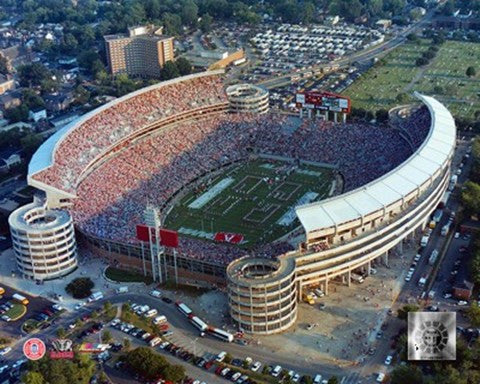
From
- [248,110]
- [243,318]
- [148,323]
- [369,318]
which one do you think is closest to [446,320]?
[369,318]

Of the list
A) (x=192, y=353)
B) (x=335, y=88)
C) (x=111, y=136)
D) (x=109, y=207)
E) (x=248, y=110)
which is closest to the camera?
(x=192, y=353)

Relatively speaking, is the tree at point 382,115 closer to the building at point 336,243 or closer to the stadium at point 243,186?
the stadium at point 243,186

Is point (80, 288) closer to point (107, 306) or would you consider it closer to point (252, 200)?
point (107, 306)

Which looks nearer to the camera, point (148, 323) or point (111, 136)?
point (148, 323)

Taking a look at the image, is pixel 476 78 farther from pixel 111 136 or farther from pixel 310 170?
pixel 111 136

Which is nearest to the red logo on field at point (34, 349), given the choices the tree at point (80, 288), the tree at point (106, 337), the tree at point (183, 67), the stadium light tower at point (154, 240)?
the tree at point (106, 337)
